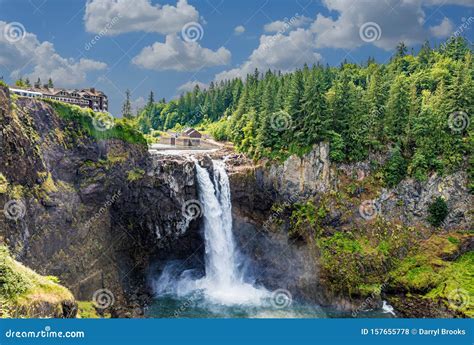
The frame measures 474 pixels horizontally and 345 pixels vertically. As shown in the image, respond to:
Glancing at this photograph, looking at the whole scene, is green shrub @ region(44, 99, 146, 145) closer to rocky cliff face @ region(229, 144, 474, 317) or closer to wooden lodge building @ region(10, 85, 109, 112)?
rocky cliff face @ region(229, 144, 474, 317)

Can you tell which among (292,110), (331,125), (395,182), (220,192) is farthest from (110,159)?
(395,182)

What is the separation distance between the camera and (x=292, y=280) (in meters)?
35.6

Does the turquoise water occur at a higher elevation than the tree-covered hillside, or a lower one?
lower

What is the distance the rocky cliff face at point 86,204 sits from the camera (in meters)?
24.9

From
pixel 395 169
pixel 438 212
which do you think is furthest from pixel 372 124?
pixel 438 212

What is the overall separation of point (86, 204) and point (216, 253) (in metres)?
12.9

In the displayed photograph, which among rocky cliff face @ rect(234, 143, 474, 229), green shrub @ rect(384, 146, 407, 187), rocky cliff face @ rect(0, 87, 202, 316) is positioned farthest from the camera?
green shrub @ rect(384, 146, 407, 187)

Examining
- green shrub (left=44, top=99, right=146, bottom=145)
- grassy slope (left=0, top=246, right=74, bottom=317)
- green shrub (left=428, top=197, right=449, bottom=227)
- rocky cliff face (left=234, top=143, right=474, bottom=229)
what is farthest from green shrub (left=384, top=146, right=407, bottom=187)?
grassy slope (left=0, top=246, right=74, bottom=317)

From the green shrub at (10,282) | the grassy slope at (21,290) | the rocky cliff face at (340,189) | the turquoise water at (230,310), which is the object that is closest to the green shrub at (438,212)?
the rocky cliff face at (340,189)

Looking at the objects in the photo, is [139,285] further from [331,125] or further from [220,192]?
[331,125]

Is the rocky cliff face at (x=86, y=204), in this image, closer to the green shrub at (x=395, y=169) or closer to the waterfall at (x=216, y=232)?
the waterfall at (x=216, y=232)

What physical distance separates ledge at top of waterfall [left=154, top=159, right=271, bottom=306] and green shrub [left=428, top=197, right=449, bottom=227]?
58.1 feet

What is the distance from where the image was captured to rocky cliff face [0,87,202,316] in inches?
979

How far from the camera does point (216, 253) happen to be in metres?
37.1
